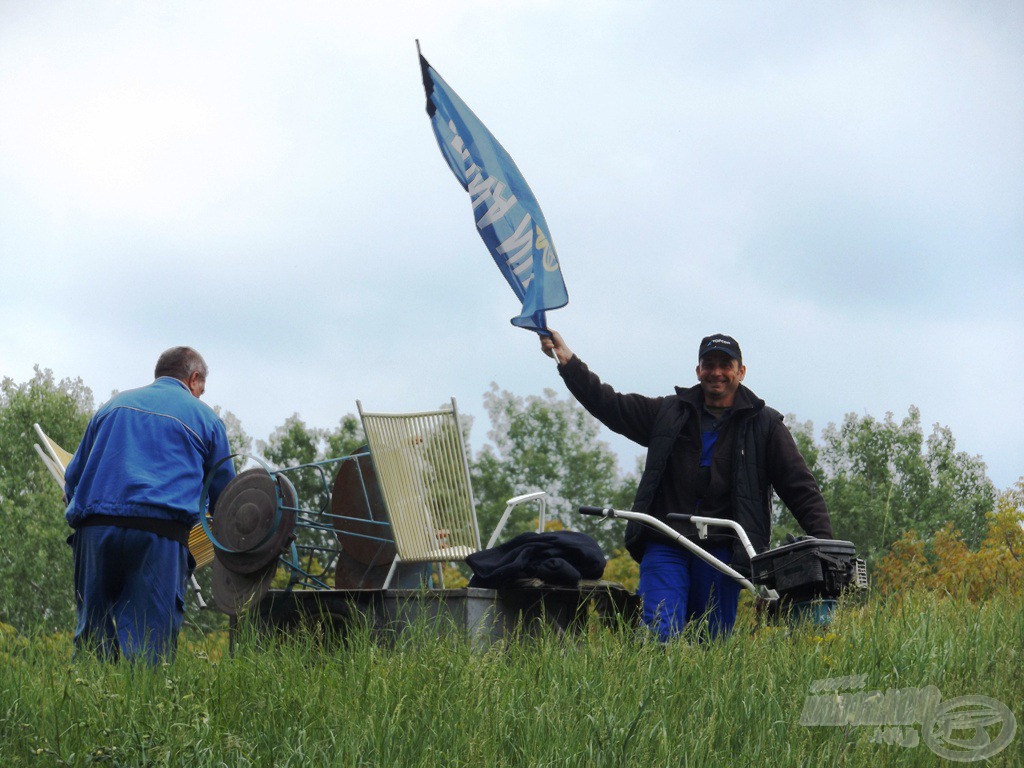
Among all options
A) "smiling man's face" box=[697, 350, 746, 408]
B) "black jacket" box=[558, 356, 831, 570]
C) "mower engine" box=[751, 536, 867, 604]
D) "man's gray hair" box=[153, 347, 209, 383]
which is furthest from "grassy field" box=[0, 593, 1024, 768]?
"man's gray hair" box=[153, 347, 209, 383]

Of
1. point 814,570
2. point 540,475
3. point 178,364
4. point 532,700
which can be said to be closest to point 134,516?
point 178,364

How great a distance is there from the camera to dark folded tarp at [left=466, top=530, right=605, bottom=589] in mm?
5375

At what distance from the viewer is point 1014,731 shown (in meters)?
3.53

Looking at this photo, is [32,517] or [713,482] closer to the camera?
[713,482]

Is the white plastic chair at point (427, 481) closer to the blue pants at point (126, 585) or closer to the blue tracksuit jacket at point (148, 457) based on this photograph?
the blue tracksuit jacket at point (148, 457)

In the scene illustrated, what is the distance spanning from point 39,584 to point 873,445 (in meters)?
14.6

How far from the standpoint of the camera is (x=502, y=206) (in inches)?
258

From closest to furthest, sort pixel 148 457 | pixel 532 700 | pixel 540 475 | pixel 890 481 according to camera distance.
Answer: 1. pixel 532 700
2. pixel 148 457
3. pixel 890 481
4. pixel 540 475

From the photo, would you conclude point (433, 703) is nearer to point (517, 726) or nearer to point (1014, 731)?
point (517, 726)

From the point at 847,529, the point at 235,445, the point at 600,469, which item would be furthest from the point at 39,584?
the point at 847,529

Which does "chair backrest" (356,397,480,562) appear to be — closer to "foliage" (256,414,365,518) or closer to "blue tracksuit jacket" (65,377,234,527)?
"blue tracksuit jacket" (65,377,234,527)

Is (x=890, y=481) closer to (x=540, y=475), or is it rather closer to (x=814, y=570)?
(x=540, y=475)

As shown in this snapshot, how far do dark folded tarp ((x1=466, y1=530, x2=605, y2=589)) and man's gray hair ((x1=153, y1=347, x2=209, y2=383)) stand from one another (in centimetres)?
161

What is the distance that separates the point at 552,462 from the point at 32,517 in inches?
403
